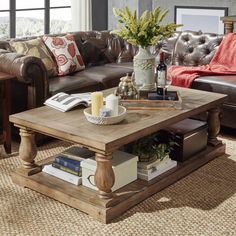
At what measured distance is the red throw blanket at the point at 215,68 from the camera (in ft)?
15.0

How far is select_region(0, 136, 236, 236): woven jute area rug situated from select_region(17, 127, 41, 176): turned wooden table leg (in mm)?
123

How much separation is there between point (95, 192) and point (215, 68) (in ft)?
7.36

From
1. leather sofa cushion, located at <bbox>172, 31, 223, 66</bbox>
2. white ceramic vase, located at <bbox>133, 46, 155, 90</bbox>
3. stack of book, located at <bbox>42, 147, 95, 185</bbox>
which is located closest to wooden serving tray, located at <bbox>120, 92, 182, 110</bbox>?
white ceramic vase, located at <bbox>133, 46, 155, 90</bbox>

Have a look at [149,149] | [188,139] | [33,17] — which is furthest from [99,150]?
[33,17]

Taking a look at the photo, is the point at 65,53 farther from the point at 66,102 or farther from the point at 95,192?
the point at 95,192

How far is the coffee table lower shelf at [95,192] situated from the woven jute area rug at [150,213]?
4 cm

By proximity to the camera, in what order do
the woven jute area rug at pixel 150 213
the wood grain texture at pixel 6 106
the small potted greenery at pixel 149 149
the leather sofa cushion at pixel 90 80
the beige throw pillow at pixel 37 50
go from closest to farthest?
the woven jute area rug at pixel 150 213, the small potted greenery at pixel 149 149, the wood grain texture at pixel 6 106, the leather sofa cushion at pixel 90 80, the beige throw pillow at pixel 37 50

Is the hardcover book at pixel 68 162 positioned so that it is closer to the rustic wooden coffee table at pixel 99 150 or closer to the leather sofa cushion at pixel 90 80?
the rustic wooden coffee table at pixel 99 150

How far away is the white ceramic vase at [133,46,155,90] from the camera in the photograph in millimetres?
3619

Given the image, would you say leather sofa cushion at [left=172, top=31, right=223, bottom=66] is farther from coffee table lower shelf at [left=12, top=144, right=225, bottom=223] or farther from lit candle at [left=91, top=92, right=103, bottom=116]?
lit candle at [left=91, top=92, right=103, bottom=116]

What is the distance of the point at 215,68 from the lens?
4.79 metres

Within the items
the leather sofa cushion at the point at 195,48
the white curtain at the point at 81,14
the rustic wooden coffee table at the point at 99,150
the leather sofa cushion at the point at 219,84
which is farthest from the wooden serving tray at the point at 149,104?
the white curtain at the point at 81,14

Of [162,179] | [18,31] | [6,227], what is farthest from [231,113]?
[18,31]

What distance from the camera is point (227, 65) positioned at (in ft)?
15.9
